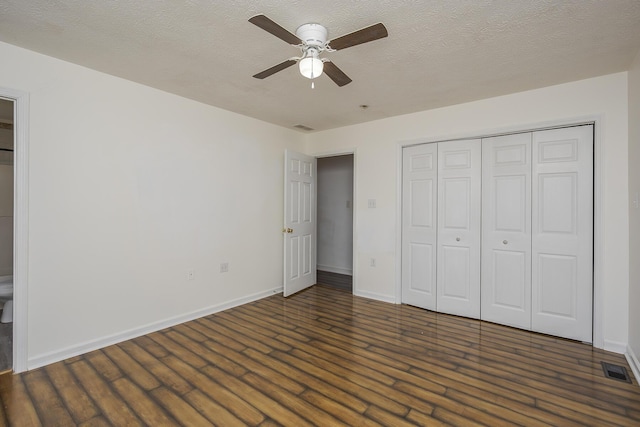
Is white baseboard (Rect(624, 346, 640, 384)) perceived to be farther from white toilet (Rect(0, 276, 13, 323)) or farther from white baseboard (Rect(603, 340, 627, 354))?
white toilet (Rect(0, 276, 13, 323))

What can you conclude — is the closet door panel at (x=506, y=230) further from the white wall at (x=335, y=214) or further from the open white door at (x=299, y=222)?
the white wall at (x=335, y=214)

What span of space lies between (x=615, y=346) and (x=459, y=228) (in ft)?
5.43

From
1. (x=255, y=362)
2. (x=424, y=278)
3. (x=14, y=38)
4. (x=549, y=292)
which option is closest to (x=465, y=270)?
(x=424, y=278)

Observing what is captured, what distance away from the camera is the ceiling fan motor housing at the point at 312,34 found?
198 centimetres

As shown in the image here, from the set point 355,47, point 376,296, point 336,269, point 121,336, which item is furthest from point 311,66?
point 336,269

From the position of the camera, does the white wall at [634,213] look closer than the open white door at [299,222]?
Yes

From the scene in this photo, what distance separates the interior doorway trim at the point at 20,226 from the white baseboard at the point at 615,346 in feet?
15.8

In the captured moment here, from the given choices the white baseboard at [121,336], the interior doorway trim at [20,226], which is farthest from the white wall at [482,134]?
the interior doorway trim at [20,226]

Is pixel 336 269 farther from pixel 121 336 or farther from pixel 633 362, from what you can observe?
pixel 633 362

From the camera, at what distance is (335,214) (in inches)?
239

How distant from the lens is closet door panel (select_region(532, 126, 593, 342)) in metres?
2.89

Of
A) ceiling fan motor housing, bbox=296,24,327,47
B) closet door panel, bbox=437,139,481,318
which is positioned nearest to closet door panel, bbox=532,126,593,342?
closet door panel, bbox=437,139,481,318

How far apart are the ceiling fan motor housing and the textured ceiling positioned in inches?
2.0

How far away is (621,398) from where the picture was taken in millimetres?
2080
